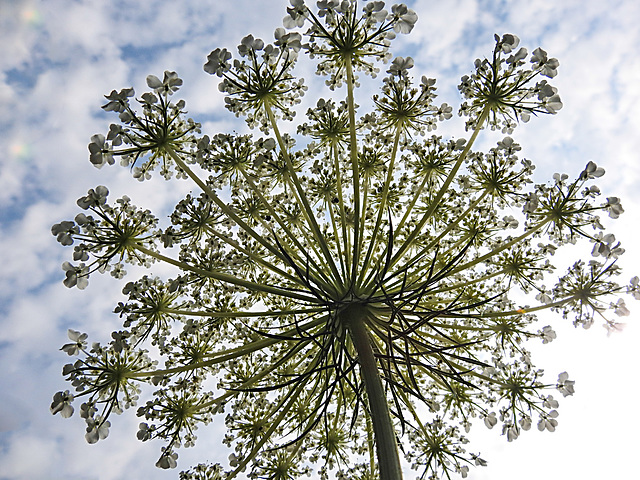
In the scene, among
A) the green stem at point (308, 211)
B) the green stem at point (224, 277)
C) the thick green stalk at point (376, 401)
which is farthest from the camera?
the green stem at point (308, 211)

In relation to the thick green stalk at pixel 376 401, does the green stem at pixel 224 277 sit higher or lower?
higher

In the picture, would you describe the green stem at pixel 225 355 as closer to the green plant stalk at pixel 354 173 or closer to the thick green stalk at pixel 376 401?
the thick green stalk at pixel 376 401

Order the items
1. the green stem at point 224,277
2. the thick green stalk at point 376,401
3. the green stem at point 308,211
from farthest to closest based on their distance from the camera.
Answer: the green stem at point 308,211
the green stem at point 224,277
the thick green stalk at point 376,401

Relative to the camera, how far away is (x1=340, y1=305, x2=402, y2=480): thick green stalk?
20.4 feet

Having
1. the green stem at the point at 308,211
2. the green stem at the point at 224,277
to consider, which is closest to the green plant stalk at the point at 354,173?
the green stem at the point at 308,211

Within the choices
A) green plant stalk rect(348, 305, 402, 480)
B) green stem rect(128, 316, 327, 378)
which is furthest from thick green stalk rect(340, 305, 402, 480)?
green stem rect(128, 316, 327, 378)

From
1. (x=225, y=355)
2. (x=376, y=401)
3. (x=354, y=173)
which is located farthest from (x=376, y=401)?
(x=354, y=173)

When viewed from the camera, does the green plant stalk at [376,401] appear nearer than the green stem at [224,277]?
Yes

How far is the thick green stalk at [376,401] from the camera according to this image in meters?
6.21

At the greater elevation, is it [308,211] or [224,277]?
[308,211]

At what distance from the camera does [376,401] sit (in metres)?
6.61

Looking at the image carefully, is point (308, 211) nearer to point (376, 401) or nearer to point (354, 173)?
point (354, 173)

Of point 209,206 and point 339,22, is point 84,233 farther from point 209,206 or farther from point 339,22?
point 339,22

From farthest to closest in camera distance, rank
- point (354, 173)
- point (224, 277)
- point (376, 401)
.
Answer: point (354, 173) < point (224, 277) < point (376, 401)
